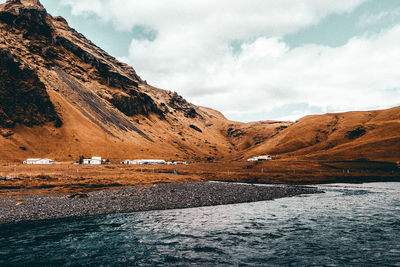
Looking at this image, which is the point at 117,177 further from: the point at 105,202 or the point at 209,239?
the point at 209,239

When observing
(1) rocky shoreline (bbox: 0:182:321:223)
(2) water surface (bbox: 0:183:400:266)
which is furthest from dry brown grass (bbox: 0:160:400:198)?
(2) water surface (bbox: 0:183:400:266)

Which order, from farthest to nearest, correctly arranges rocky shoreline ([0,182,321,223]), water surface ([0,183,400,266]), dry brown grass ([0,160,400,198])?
dry brown grass ([0,160,400,198]) < rocky shoreline ([0,182,321,223]) < water surface ([0,183,400,266])

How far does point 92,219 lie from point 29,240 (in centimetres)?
753

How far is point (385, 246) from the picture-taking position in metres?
19.3

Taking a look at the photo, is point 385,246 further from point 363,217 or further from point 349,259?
point 363,217

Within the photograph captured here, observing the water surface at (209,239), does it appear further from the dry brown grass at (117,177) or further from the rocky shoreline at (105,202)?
the dry brown grass at (117,177)

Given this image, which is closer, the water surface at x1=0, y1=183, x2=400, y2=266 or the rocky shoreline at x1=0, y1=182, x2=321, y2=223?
the water surface at x1=0, y1=183, x2=400, y2=266

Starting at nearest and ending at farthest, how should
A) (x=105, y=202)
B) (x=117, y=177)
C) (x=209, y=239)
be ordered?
(x=209, y=239)
(x=105, y=202)
(x=117, y=177)

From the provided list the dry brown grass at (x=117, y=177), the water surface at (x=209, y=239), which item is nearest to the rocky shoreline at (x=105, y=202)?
the water surface at (x=209, y=239)

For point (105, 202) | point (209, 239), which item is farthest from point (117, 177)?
point (209, 239)

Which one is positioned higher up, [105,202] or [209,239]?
[105,202]

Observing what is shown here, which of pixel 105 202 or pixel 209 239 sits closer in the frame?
pixel 209 239

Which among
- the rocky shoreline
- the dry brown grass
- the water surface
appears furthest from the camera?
the dry brown grass

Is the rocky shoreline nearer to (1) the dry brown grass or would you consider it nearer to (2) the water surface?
(2) the water surface
